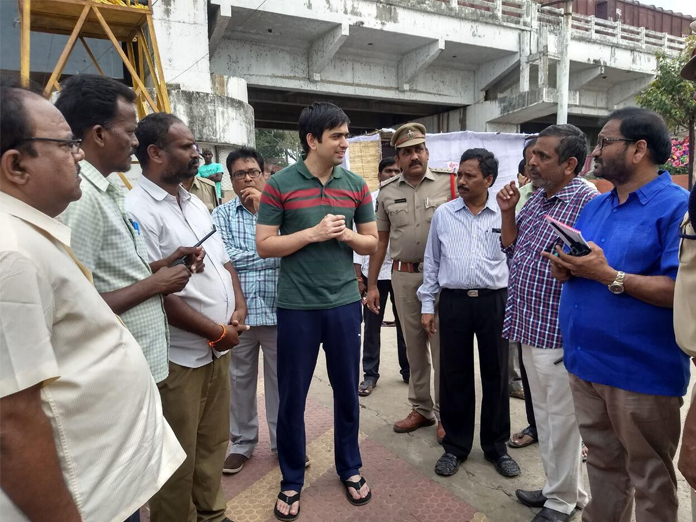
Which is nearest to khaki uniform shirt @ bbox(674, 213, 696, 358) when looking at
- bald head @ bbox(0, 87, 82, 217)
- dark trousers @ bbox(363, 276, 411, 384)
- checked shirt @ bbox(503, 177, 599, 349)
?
checked shirt @ bbox(503, 177, 599, 349)

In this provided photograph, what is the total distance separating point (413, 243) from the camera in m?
3.56

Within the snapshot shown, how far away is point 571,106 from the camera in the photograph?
19500 mm

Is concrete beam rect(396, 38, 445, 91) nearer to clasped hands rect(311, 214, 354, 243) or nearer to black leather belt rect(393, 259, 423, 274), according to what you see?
black leather belt rect(393, 259, 423, 274)

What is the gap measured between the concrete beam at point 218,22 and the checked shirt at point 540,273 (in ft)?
35.8

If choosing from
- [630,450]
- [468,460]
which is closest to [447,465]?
[468,460]

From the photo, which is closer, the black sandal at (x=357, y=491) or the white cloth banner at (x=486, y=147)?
the black sandal at (x=357, y=491)

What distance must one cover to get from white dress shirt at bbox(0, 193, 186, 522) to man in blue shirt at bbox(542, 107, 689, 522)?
1692 mm

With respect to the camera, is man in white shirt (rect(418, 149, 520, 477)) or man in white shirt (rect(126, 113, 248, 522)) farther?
man in white shirt (rect(418, 149, 520, 477))

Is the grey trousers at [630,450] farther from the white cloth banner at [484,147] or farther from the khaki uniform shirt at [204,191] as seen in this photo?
the white cloth banner at [484,147]

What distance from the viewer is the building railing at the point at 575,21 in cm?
1544

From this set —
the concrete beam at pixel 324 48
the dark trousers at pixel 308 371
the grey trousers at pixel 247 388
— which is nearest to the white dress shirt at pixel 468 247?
the dark trousers at pixel 308 371

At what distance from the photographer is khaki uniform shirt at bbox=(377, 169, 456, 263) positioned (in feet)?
11.6

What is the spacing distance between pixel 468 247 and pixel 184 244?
171cm

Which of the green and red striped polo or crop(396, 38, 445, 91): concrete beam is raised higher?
crop(396, 38, 445, 91): concrete beam
